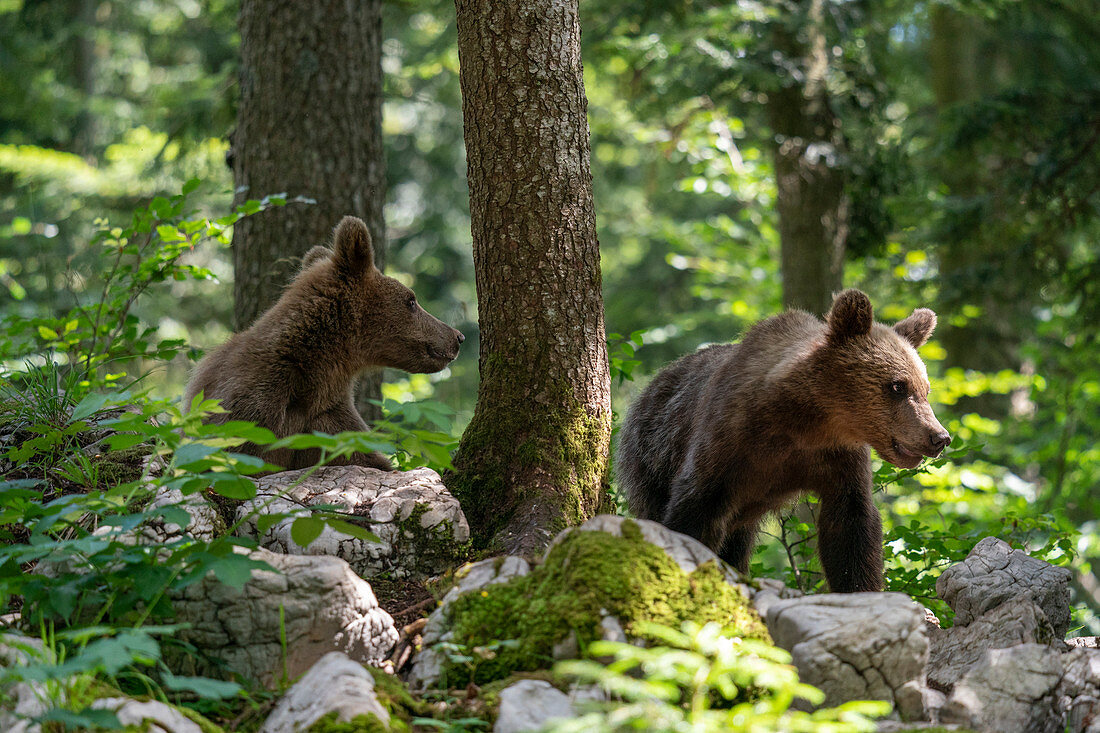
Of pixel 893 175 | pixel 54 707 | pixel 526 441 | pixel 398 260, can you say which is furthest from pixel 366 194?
pixel 398 260

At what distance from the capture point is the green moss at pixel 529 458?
3.94 m

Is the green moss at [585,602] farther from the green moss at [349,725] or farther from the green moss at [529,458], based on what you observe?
the green moss at [529,458]

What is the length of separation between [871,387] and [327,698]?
116 inches

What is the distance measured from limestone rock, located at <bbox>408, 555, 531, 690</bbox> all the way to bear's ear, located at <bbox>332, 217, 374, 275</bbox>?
2249mm

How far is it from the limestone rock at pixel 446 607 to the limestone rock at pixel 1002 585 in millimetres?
2039

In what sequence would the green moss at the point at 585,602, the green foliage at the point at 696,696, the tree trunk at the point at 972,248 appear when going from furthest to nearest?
the tree trunk at the point at 972,248 → the green moss at the point at 585,602 → the green foliage at the point at 696,696

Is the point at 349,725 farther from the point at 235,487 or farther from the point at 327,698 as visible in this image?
the point at 235,487

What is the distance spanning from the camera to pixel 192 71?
696 inches

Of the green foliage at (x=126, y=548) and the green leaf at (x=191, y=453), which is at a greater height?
the green leaf at (x=191, y=453)

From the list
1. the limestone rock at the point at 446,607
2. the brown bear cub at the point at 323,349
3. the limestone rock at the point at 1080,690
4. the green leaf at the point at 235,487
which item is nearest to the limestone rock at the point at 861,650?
the limestone rock at the point at 1080,690

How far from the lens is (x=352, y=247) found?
4.97 meters

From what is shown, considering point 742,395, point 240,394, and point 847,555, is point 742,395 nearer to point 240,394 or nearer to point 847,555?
point 847,555

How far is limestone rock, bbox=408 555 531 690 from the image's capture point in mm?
2988

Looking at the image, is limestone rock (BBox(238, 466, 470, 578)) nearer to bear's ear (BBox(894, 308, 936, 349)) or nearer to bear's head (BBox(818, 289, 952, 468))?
bear's head (BBox(818, 289, 952, 468))
